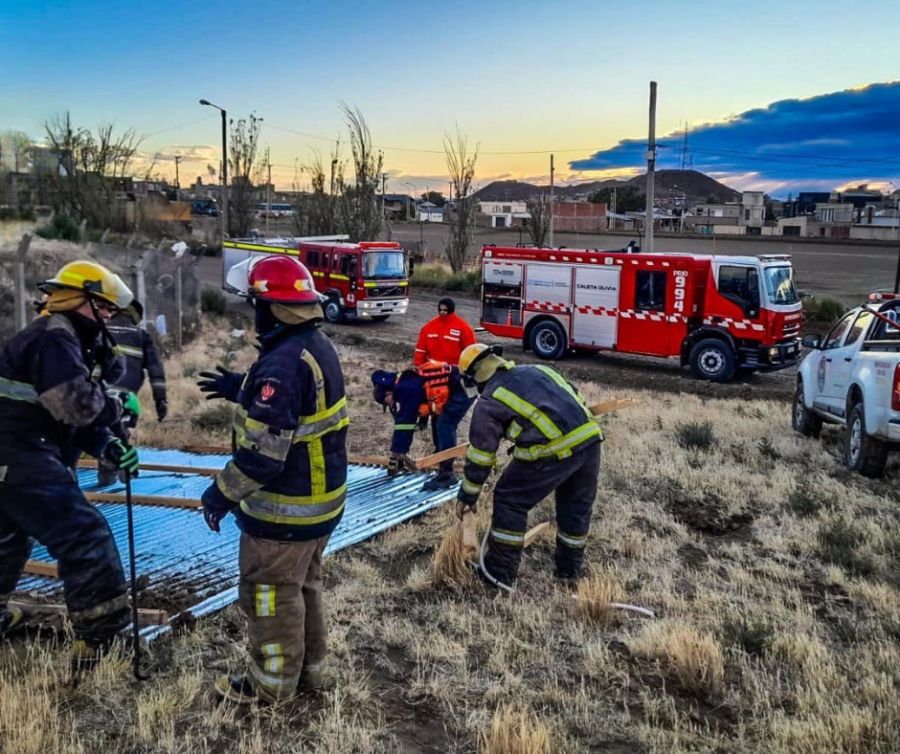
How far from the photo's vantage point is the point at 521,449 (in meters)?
4.91

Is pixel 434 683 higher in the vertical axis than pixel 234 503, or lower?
lower

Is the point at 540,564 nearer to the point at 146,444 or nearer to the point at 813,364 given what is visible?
the point at 146,444

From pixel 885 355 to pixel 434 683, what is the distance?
585 centimetres

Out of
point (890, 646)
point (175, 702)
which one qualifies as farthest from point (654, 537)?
point (175, 702)

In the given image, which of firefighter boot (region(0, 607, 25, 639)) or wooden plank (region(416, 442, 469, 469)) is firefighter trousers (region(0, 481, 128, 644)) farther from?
wooden plank (region(416, 442, 469, 469))

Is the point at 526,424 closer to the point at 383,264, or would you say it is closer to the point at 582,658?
the point at 582,658

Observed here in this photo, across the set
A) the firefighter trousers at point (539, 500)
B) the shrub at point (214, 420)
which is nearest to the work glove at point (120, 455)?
the firefighter trousers at point (539, 500)

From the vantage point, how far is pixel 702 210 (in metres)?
99.4

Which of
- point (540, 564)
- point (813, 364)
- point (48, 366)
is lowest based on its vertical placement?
point (540, 564)

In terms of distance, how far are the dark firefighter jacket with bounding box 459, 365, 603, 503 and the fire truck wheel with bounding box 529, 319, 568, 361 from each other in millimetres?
12832

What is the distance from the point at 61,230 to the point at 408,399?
852 inches

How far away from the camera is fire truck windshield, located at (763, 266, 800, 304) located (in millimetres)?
15000

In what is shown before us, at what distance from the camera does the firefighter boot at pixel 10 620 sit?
4.17 meters

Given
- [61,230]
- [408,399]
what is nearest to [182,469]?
[408,399]
